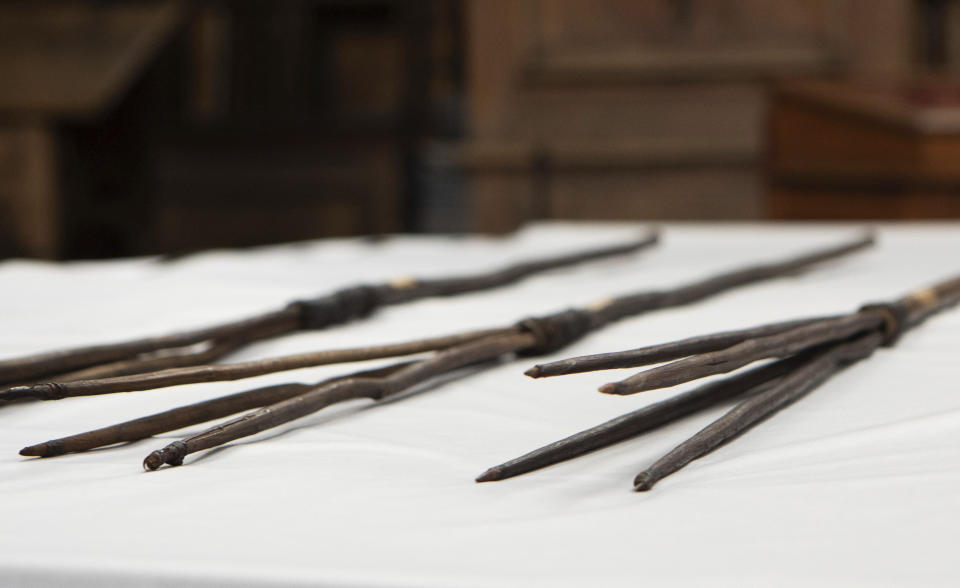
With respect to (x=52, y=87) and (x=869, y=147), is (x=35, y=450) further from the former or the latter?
(x=52, y=87)

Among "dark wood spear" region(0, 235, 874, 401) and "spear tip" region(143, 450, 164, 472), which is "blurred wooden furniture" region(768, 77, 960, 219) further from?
"spear tip" region(143, 450, 164, 472)

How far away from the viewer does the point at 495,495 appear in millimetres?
612

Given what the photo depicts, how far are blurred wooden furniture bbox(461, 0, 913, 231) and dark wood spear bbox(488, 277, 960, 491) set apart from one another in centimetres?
320

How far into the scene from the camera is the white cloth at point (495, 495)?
0.49 metres

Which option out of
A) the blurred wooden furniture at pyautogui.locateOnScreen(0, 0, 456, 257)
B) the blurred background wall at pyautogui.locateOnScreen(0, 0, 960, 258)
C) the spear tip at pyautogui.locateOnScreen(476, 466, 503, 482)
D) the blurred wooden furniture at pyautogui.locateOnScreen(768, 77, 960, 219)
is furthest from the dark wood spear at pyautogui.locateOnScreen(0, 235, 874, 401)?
the blurred wooden furniture at pyautogui.locateOnScreen(0, 0, 456, 257)

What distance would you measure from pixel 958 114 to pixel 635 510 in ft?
11.8

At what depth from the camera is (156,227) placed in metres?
4.88

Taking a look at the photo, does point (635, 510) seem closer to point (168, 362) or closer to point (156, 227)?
point (168, 362)

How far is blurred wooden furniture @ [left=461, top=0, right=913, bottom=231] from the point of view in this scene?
164 inches

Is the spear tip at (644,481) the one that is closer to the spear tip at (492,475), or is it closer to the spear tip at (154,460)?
the spear tip at (492,475)

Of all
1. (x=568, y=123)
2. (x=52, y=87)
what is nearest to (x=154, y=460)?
(x=568, y=123)

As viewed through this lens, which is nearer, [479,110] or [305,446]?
[305,446]

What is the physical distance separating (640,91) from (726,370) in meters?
3.64

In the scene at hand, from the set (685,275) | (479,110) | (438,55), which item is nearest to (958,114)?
(479,110)
